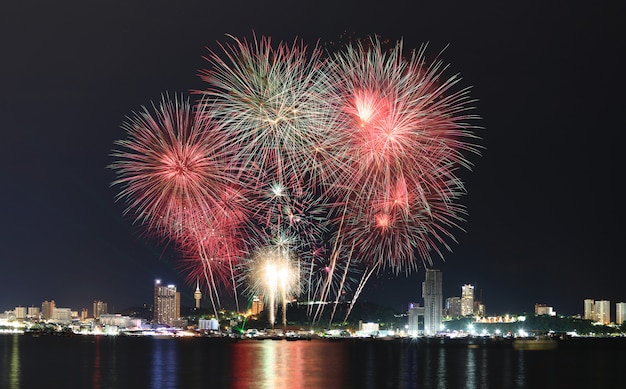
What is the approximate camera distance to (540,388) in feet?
222

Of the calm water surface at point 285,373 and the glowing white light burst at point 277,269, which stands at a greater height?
the glowing white light burst at point 277,269

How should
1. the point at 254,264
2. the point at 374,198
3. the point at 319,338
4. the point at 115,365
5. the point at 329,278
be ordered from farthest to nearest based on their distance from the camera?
the point at 319,338 → the point at 115,365 → the point at 254,264 → the point at 329,278 → the point at 374,198

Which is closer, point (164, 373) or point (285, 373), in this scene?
point (285, 373)

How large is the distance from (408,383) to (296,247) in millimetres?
15282

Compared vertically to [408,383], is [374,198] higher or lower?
higher

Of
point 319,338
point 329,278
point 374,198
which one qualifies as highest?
point 374,198

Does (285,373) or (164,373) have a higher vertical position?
(285,373)

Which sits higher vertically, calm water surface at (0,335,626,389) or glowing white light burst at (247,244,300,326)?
glowing white light burst at (247,244,300,326)

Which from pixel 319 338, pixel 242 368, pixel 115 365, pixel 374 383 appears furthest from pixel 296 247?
pixel 319 338

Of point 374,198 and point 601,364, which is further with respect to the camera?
point 601,364

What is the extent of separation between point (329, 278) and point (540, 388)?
22.7m

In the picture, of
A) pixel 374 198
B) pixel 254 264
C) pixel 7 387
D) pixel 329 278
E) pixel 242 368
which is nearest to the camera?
pixel 374 198

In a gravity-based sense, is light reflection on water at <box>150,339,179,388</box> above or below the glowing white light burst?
below

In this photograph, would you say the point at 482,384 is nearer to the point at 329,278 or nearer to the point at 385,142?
the point at 329,278
